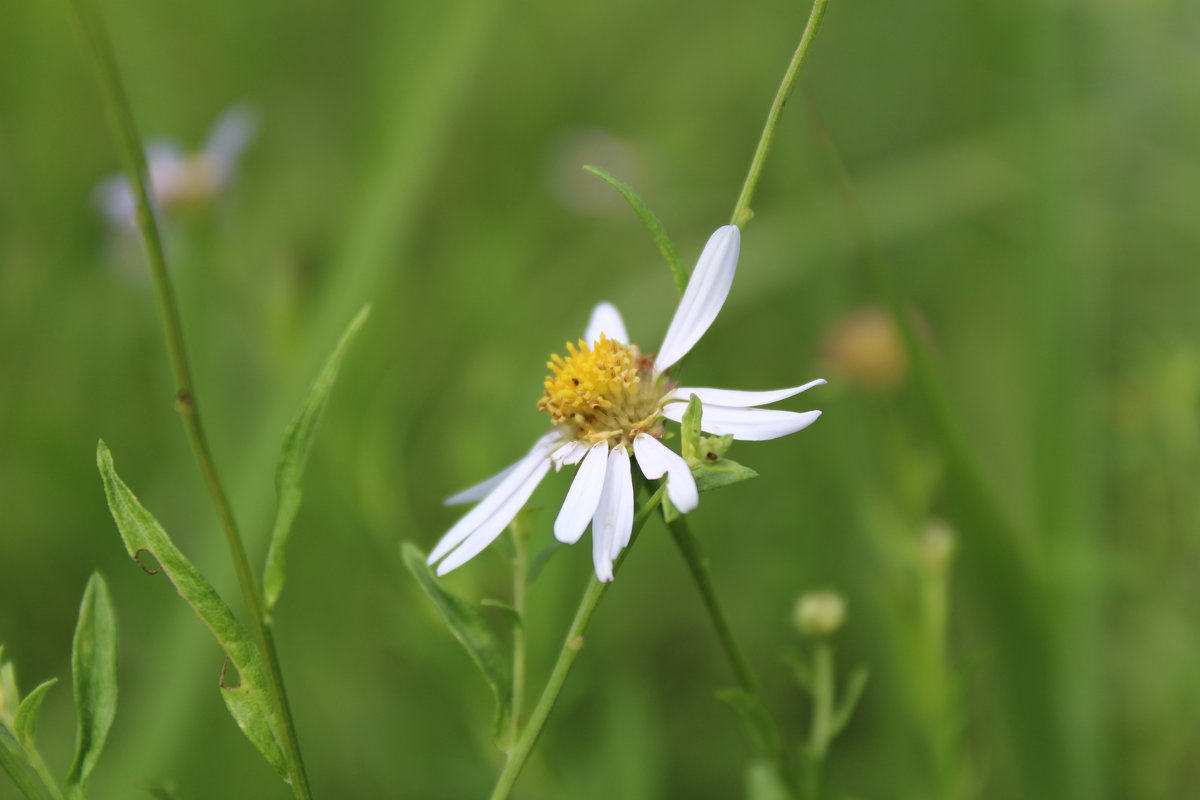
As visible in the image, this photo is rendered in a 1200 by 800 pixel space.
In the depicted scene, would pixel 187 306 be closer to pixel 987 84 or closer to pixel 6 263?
pixel 6 263

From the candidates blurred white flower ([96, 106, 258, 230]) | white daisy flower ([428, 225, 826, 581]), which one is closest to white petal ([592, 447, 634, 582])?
white daisy flower ([428, 225, 826, 581])

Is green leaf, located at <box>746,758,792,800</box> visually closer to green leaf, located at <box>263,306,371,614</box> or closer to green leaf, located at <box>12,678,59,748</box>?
green leaf, located at <box>263,306,371,614</box>

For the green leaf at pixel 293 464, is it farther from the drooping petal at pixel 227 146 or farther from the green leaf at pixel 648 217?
the drooping petal at pixel 227 146

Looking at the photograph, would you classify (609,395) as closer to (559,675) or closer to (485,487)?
(485,487)

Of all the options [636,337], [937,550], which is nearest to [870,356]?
[937,550]

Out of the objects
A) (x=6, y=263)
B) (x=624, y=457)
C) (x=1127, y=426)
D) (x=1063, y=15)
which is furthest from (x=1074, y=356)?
(x=6, y=263)

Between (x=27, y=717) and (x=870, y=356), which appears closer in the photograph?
(x=27, y=717)

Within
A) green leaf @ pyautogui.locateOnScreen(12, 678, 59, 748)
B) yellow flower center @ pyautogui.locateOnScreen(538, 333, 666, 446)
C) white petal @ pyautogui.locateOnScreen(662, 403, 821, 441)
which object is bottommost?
green leaf @ pyautogui.locateOnScreen(12, 678, 59, 748)

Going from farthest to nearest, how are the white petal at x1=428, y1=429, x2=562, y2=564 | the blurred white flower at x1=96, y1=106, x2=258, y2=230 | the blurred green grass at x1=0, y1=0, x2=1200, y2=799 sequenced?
the blurred white flower at x1=96, y1=106, x2=258, y2=230 < the blurred green grass at x1=0, y1=0, x2=1200, y2=799 < the white petal at x1=428, y1=429, x2=562, y2=564
